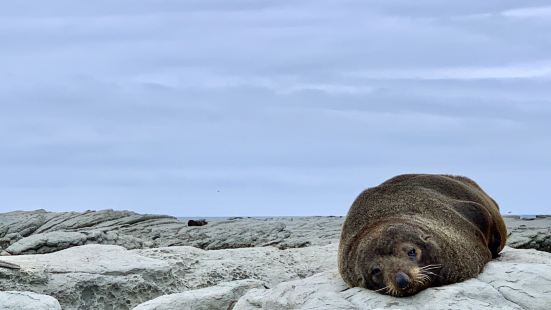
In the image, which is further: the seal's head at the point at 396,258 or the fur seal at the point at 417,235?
Answer: the fur seal at the point at 417,235

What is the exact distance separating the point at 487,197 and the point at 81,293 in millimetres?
5560

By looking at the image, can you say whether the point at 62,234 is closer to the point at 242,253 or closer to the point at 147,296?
the point at 242,253

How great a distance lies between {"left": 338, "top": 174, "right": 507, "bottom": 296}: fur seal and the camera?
10469mm

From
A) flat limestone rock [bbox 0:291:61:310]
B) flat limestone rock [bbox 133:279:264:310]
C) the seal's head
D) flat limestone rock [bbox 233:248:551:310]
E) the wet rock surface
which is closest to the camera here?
flat limestone rock [bbox 233:248:551:310]

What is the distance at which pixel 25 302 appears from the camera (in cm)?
1064

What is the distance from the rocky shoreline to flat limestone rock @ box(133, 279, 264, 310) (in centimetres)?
1

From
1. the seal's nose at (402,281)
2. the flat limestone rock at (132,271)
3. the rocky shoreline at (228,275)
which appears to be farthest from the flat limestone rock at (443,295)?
the flat limestone rock at (132,271)

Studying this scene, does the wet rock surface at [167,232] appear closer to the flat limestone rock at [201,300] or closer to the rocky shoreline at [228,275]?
the rocky shoreline at [228,275]

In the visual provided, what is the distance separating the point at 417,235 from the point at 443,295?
128 cm

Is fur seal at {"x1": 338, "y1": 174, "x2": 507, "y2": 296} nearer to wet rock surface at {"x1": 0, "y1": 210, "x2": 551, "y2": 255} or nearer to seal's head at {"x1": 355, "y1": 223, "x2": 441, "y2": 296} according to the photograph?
seal's head at {"x1": 355, "y1": 223, "x2": 441, "y2": 296}

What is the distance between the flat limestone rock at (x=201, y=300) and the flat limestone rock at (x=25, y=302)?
0.92 meters

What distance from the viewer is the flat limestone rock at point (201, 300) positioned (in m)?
10.9

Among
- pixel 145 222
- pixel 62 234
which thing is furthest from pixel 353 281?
pixel 145 222

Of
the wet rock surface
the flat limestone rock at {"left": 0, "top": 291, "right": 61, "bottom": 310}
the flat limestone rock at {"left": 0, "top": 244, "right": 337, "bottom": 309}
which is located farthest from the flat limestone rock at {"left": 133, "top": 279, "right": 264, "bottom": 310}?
the wet rock surface
